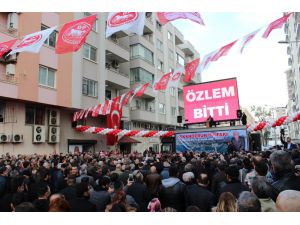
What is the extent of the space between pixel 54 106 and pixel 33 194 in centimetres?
1601

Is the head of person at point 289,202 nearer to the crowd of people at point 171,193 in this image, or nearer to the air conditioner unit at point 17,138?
the crowd of people at point 171,193

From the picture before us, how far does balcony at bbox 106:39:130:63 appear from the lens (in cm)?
2795

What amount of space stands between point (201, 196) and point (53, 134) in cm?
1740

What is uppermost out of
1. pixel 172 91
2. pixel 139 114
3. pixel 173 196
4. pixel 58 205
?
pixel 172 91

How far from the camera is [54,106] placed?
2112 centimetres

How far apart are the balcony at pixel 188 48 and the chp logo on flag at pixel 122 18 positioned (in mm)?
44230

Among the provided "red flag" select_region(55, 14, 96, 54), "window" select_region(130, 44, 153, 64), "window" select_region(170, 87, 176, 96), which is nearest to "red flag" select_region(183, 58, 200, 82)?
"red flag" select_region(55, 14, 96, 54)

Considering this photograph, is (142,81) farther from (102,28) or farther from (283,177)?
(283,177)

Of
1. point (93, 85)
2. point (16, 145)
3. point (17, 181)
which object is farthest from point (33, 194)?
point (93, 85)

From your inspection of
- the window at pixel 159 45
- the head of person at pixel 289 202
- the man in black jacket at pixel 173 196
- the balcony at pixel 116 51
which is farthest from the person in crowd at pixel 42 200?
the window at pixel 159 45

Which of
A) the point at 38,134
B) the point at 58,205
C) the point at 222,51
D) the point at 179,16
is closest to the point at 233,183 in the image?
the point at 58,205

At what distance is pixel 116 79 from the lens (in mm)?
28547

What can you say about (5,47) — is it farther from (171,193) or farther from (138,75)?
(138,75)

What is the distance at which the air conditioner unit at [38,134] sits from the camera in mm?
19266
